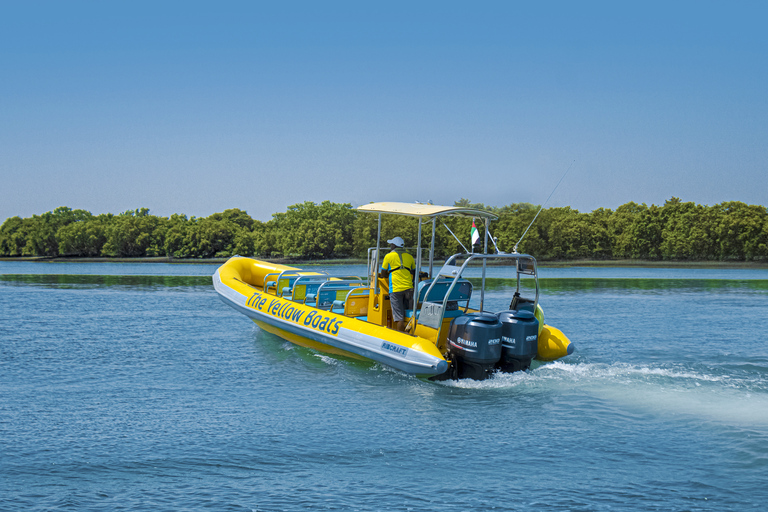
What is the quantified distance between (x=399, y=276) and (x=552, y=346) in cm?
232

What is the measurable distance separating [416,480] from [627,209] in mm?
84644

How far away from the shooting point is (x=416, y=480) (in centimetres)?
495

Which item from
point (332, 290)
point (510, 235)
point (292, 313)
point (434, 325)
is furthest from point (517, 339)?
point (510, 235)

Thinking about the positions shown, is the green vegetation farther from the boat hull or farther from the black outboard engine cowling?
the black outboard engine cowling

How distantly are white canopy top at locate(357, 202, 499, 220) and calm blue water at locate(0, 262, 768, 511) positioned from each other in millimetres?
2178

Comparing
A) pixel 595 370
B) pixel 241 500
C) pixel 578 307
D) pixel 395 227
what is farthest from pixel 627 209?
pixel 241 500

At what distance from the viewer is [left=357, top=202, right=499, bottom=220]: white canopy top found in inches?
315

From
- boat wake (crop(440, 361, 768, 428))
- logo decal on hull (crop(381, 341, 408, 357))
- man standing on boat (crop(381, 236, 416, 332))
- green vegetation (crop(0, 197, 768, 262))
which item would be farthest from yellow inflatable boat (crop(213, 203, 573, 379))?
green vegetation (crop(0, 197, 768, 262))

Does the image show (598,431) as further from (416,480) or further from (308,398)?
(308,398)

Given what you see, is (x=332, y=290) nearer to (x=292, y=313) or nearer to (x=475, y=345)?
(x=292, y=313)

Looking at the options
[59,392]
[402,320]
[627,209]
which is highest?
[627,209]

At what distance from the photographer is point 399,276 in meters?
8.55

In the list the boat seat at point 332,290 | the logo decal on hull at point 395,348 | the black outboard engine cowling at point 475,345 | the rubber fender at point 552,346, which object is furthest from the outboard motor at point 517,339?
the boat seat at point 332,290

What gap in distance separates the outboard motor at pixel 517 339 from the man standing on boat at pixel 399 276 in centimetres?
145
